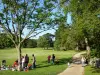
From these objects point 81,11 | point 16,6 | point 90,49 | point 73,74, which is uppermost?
point 16,6

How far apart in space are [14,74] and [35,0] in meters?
9.50

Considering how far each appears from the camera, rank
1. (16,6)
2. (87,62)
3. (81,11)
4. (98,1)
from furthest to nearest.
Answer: (87,62) < (16,6) < (81,11) < (98,1)

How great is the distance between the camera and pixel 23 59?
90.8ft

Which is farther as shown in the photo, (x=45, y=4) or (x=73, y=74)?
(x=45, y=4)

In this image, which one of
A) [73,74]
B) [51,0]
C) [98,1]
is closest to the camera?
[98,1]

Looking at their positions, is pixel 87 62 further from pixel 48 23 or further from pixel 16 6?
pixel 16 6

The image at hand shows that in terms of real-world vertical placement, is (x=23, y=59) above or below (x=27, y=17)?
below

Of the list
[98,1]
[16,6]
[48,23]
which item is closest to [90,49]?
[48,23]

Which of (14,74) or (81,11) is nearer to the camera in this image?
(81,11)

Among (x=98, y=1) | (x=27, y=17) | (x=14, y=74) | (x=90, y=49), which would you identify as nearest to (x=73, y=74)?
(x=14, y=74)

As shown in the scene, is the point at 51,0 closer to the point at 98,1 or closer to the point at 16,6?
the point at 16,6

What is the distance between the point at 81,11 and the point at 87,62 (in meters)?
14.3

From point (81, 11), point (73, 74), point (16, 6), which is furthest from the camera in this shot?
point (16, 6)

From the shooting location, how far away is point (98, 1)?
17.7 meters
